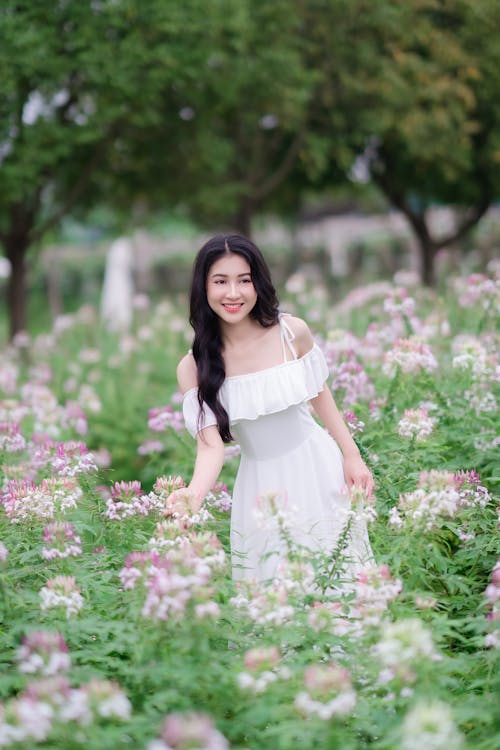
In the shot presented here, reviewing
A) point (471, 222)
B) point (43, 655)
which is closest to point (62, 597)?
point (43, 655)

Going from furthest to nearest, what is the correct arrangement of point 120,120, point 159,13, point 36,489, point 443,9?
point 443,9 → point 120,120 → point 159,13 → point 36,489

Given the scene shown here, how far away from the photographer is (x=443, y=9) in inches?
555

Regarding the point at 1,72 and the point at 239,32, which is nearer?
the point at 1,72

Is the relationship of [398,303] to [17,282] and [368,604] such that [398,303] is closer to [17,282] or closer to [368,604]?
[368,604]

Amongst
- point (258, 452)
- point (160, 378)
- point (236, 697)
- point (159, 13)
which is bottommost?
point (236, 697)

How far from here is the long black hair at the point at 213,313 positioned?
10.8ft

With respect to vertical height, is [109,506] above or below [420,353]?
below

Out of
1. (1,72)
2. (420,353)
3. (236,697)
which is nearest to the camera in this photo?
(236,697)

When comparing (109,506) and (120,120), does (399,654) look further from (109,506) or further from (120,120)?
(120,120)

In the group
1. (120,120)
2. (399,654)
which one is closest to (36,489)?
(399,654)

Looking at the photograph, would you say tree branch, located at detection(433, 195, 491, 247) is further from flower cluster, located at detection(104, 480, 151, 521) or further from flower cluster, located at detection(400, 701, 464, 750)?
flower cluster, located at detection(400, 701, 464, 750)

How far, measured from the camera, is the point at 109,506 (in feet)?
10.3

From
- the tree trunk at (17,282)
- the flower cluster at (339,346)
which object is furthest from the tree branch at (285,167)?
the flower cluster at (339,346)

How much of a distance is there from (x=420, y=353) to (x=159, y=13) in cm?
652
